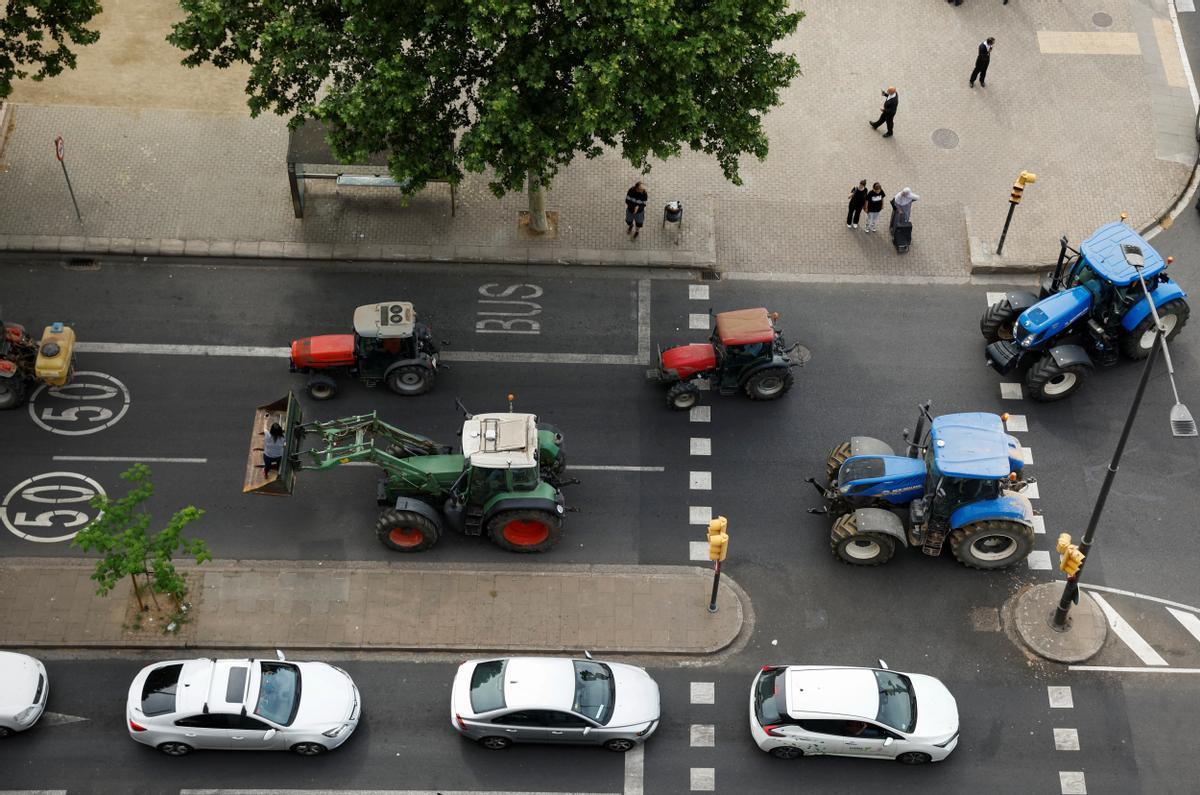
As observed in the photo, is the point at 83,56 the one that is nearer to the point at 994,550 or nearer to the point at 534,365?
the point at 534,365

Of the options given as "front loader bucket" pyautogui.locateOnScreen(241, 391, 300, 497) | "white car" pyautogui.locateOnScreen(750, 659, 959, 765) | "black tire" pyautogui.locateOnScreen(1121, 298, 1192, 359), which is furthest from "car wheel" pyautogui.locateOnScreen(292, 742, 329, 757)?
"black tire" pyautogui.locateOnScreen(1121, 298, 1192, 359)

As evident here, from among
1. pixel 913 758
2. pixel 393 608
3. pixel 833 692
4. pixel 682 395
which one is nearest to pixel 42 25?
pixel 393 608

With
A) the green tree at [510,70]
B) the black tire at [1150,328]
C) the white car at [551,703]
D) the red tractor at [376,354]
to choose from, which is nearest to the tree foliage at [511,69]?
the green tree at [510,70]

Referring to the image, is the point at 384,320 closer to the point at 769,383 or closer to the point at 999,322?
the point at 769,383

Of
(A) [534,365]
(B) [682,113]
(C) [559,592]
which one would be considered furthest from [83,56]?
(C) [559,592]

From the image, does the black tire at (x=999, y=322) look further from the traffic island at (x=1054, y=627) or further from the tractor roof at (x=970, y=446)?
the traffic island at (x=1054, y=627)

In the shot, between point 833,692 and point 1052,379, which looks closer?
point 833,692
